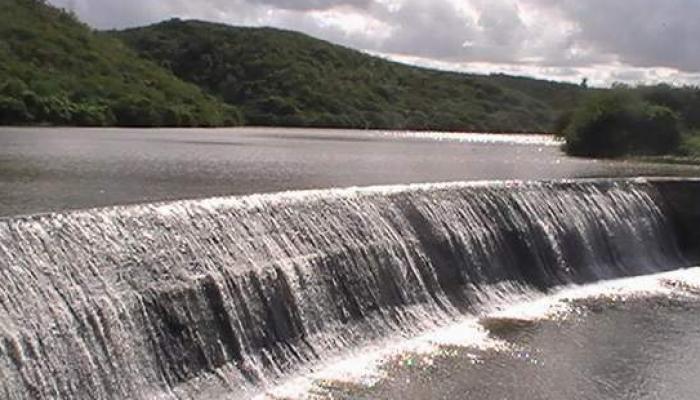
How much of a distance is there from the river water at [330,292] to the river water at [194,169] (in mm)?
219

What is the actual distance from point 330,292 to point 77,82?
185ft

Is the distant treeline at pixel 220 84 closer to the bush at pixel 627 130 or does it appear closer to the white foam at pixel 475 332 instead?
the bush at pixel 627 130

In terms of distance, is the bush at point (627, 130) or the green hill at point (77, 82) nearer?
the green hill at point (77, 82)

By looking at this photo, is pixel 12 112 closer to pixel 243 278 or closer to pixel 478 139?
pixel 243 278

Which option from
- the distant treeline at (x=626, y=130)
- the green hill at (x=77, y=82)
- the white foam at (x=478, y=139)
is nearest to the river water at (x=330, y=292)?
the green hill at (x=77, y=82)

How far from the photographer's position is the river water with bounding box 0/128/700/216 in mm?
22047

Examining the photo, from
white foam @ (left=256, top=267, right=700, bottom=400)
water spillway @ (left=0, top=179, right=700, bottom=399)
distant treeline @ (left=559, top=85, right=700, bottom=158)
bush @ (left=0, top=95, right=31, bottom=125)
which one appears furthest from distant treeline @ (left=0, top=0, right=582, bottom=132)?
white foam @ (left=256, top=267, right=700, bottom=400)

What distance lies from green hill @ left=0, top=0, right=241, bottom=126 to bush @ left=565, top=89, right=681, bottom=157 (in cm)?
3102

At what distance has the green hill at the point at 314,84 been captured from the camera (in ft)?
354

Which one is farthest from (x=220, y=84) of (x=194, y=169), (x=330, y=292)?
(x=330, y=292)

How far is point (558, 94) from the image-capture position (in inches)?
7313

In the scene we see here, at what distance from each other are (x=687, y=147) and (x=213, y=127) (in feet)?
127

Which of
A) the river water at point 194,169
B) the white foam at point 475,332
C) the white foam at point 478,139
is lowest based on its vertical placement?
the white foam at point 478,139

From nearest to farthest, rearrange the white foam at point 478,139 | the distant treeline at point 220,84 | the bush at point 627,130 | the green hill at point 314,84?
the bush at point 627,130 < the distant treeline at point 220,84 < the white foam at point 478,139 < the green hill at point 314,84
